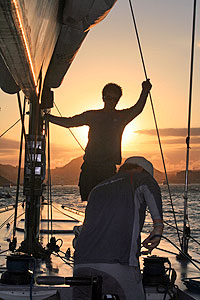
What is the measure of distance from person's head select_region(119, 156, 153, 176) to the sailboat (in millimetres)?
819

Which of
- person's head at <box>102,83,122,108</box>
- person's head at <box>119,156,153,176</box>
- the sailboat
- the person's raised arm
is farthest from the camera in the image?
the person's raised arm

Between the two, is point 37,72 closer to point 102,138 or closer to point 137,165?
point 102,138

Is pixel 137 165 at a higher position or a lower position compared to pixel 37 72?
lower

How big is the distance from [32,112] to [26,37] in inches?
150

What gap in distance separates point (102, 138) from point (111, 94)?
1.31ft

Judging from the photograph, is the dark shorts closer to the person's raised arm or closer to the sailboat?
the person's raised arm

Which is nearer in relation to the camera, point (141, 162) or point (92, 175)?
point (141, 162)

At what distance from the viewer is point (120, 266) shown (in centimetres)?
299

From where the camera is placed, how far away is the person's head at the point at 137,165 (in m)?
3.19

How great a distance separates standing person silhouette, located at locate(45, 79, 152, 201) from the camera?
4453 millimetres

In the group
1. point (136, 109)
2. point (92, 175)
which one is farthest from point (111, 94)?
point (92, 175)

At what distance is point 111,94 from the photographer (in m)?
4.44

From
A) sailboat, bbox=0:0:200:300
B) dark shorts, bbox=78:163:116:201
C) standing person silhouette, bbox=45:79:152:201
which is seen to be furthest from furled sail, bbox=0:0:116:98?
dark shorts, bbox=78:163:116:201

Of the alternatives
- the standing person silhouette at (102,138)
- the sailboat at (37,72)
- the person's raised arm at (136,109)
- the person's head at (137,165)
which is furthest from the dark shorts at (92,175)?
the person's head at (137,165)
